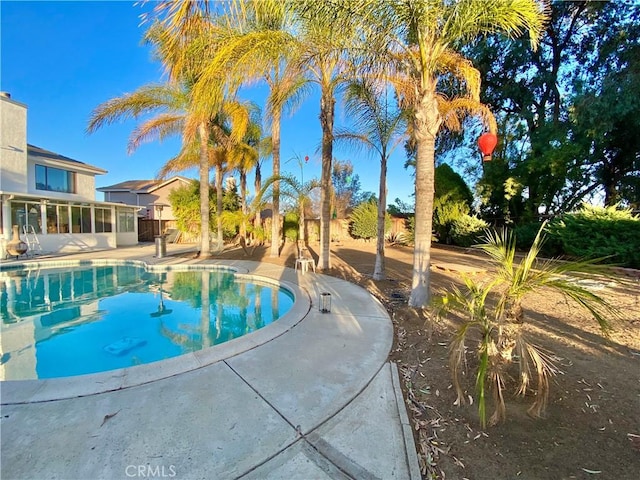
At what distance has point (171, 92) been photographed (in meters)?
11.9

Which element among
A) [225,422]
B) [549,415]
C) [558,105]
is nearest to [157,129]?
[225,422]

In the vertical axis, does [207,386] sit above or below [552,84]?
below

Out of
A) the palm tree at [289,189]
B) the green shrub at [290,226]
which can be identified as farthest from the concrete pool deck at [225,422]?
the green shrub at [290,226]

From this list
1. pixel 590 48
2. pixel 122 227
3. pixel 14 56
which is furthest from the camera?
pixel 122 227

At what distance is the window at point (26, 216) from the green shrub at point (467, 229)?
20.7 metres

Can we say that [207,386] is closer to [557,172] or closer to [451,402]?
[451,402]

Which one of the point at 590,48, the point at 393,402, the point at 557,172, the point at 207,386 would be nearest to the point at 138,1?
the point at 207,386

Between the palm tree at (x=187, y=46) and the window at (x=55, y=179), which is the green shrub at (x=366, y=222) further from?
the window at (x=55, y=179)

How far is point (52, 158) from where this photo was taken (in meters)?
15.8

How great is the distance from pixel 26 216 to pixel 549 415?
60.2 ft

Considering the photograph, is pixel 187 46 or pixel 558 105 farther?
pixel 558 105

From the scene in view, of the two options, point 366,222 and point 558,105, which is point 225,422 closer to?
point 366,222

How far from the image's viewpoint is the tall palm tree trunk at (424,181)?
526cm

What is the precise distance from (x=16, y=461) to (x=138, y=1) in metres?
5.14
